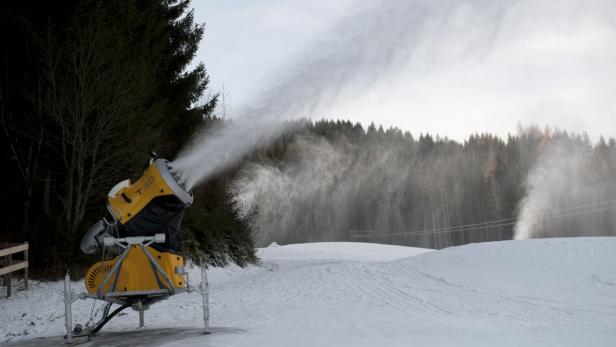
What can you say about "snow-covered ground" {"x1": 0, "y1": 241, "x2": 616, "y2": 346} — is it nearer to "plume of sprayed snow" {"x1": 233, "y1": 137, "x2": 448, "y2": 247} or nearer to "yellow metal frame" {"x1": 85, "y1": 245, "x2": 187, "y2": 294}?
"yellow metal frame" {"x1": 85, "y1": 245, "x2": 187, "y2": 294}

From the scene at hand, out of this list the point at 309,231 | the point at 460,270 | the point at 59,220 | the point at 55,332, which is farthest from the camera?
Result: the point at 309,231

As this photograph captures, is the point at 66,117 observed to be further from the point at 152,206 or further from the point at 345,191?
the point at 345,191

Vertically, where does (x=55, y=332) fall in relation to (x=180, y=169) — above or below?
below

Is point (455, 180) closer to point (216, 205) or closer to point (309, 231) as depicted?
point (309, 231)

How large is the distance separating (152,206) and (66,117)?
8955 millimetres

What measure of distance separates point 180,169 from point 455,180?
62.8m

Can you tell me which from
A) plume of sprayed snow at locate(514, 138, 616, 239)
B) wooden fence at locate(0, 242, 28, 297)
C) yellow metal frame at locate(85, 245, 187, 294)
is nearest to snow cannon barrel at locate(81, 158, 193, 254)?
yellow metal frame at locate(85, 245, 187, 294)

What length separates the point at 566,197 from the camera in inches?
2308

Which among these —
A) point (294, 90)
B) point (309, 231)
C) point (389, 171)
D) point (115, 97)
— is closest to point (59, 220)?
point (115, 97)

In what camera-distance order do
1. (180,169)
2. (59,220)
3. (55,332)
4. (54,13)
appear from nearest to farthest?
(180,169) → (55,332) → (59,220) → (54,13)

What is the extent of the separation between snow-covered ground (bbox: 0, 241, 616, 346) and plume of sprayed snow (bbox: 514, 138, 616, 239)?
42.2 m

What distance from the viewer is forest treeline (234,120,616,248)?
59.4m

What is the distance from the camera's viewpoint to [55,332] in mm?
8688

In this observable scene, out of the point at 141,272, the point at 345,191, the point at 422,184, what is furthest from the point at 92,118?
the point at 422,184
